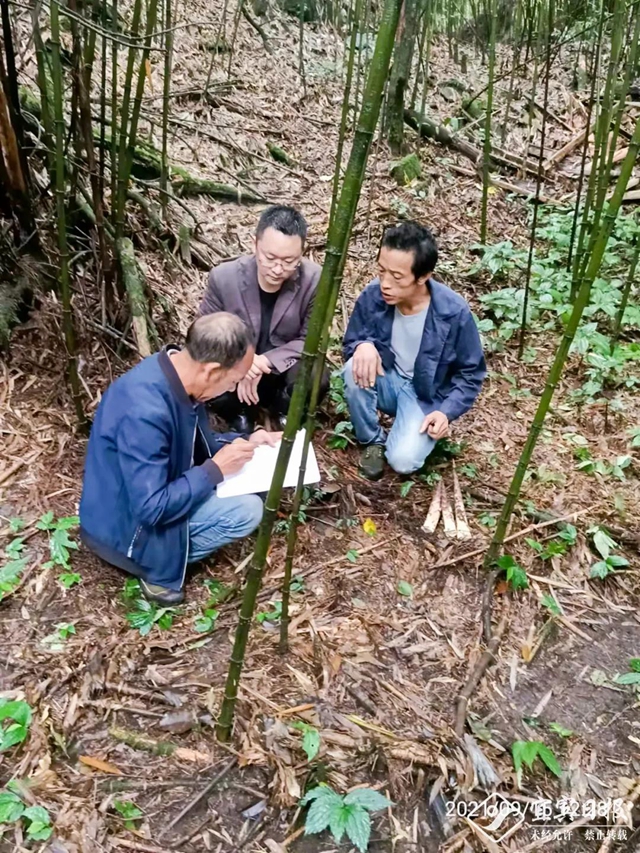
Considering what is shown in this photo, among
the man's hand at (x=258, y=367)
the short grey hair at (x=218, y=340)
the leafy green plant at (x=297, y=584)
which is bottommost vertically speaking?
the leafy green plant at (x=297, y=584)

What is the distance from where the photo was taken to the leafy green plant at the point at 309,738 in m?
1.88

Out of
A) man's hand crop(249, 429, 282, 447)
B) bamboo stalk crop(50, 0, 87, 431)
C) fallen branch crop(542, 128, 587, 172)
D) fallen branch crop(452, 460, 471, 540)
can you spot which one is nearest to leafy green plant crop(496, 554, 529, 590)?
fallen branch crop(452, 460, 471, 540)

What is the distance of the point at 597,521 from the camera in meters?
2.91

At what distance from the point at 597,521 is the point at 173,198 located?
317cm

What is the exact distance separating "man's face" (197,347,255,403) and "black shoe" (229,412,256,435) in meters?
1.03

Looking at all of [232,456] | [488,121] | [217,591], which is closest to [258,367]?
[232,456]

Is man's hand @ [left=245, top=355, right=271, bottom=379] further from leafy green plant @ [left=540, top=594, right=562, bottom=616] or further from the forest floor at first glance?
leafy green plant @ [left=540, top=594, right=562, bottom=616]

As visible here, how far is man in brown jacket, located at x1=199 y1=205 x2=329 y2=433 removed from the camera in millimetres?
2854

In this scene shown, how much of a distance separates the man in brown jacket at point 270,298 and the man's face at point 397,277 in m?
0.37

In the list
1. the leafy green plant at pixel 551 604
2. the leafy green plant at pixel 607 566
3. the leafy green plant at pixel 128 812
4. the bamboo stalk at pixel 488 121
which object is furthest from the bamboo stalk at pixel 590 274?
the bamboo stalk at pixel 488 121

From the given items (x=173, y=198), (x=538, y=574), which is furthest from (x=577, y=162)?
(x=538, y=574)

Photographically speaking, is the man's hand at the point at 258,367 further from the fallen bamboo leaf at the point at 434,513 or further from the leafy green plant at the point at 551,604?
the leafy green plant at the point at 551,604

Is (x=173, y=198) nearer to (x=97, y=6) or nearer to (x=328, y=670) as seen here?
(x=97, y=6)

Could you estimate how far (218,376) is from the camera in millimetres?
2193
